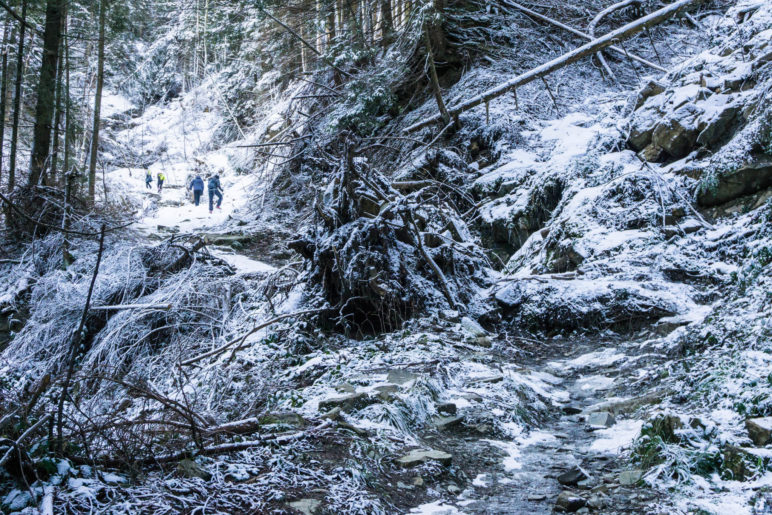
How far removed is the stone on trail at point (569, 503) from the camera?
278 centimetres

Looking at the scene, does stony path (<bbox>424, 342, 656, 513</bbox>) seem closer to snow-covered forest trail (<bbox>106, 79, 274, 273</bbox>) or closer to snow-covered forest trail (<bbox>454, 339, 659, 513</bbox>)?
snow-covered forest trail (<bbox>454, 339, 659, 513</bbox>)

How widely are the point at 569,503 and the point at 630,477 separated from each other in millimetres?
494

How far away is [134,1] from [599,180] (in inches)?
448

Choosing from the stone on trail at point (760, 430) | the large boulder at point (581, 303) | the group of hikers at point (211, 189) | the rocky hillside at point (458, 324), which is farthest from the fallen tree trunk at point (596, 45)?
the group of hikers at point (211, 189)

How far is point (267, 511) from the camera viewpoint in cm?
251

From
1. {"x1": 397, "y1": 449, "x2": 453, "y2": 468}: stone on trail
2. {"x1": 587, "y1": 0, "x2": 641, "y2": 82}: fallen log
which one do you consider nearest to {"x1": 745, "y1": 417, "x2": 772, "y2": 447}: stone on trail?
{"x1": 397, "y1": 449, "x2": 453, "y2": 468}: stone on trail

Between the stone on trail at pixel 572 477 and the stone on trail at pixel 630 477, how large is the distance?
0.20m

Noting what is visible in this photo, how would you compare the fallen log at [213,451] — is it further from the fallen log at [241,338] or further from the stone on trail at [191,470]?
the fallen log at [241,338]

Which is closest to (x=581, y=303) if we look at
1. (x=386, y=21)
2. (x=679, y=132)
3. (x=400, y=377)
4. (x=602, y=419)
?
(x=602, y=419)

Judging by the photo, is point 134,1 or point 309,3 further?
point 134,1

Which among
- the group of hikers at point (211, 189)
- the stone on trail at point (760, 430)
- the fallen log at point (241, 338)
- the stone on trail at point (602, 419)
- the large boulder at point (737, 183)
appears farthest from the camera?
the group of hikers at point (211, 189)

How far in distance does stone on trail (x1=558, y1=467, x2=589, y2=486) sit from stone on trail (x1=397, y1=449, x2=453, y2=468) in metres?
0.69

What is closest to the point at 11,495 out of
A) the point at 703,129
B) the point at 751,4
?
the point at 703,129

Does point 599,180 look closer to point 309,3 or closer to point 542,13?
point 542,13
